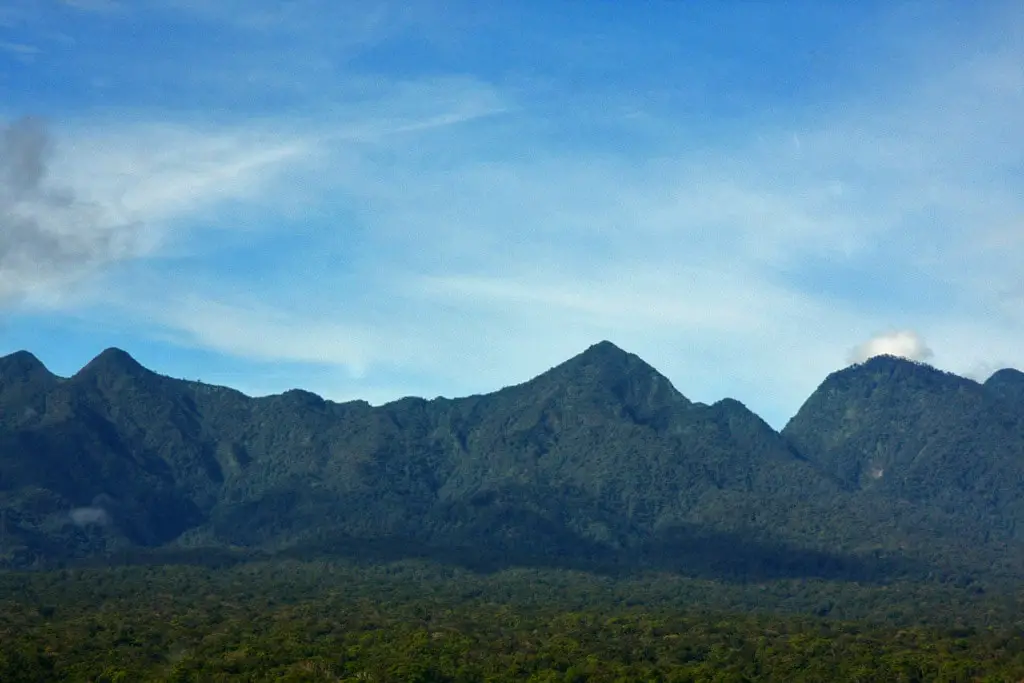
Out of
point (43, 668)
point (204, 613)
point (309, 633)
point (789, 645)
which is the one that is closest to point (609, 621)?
point (789, 645)

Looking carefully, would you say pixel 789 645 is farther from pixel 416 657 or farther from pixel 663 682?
pixel 416 657

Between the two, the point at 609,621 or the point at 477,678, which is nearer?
the point at 477,678

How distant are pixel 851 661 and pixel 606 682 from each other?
28586mm

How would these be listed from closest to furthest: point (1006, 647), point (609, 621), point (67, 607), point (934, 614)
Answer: point (1006, 647) → point (609, 621) → point (67, 607) → point (934, 614)

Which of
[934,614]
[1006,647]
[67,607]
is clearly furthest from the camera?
[934,614]

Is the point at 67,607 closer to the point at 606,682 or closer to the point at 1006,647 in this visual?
the point at 606,682

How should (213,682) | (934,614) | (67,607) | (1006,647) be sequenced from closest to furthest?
(213,682), (1006,647), (67,607), (934,614)

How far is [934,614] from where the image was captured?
652 ft

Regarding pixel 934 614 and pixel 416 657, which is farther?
pixel 934 614

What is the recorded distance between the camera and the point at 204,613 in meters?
175

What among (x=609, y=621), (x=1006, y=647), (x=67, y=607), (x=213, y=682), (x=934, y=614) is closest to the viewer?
(x=213, y=682)

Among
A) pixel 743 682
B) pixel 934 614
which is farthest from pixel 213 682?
pixel 934 614

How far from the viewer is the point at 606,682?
123 m

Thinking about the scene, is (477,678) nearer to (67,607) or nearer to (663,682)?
(663,682)
